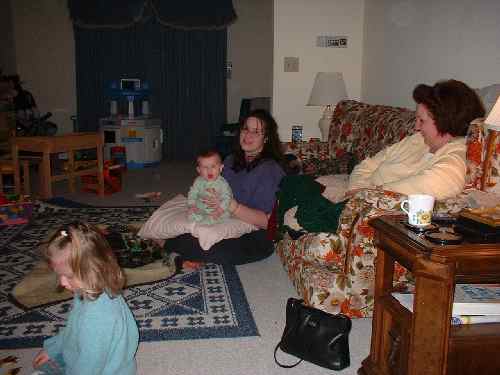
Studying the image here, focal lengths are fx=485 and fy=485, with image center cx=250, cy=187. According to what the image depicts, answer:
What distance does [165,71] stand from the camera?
730 cm

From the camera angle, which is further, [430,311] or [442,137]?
[442,137]

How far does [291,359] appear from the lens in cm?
197

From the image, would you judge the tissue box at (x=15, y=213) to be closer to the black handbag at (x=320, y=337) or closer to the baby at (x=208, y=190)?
the baby at (x=208, y=190)

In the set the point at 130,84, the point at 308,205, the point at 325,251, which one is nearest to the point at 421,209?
the point at 325,251

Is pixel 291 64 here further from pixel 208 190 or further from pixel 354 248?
pixel 354 248

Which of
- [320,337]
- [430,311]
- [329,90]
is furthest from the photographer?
[329,90]

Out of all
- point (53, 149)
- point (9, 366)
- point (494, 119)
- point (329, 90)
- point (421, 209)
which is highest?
point (329, 90)

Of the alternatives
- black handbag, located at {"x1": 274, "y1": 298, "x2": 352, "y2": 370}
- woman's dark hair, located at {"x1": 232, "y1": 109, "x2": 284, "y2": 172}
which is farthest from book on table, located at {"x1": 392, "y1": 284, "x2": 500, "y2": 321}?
woman's dark hair, located at {"x1": 232, "y1": 109, "x2": 284, "y2": 172}

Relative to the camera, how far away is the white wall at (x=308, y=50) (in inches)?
184

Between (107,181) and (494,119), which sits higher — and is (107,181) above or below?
below

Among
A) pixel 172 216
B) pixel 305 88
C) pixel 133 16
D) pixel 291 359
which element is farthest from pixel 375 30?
pixel 133 16

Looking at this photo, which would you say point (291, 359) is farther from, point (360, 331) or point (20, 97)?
point (20, 97)

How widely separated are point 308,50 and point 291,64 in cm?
22

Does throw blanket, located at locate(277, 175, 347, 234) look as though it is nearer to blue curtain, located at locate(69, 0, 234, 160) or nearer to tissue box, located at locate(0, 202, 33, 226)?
tissue box, located at locate(0, 202, 33, 226)
